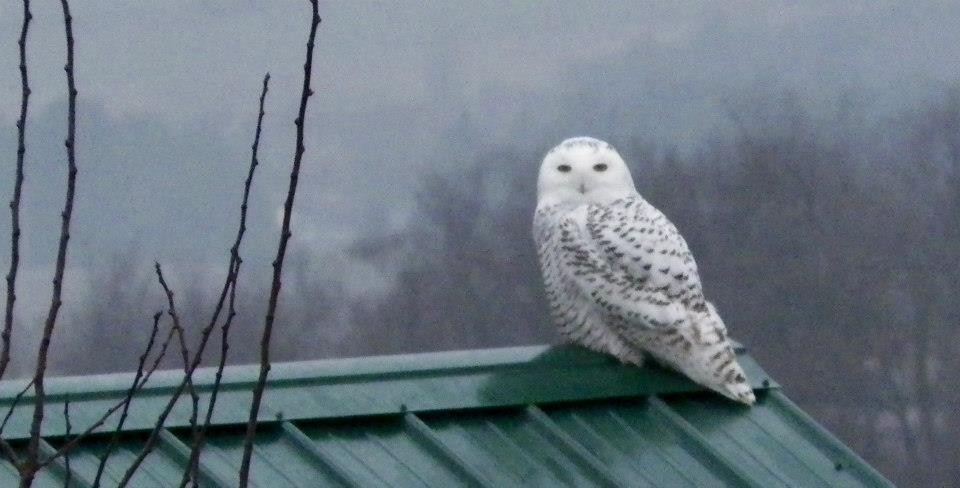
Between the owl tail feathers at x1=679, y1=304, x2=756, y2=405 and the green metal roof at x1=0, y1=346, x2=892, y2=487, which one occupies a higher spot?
the owl tail feathers at x1=679, y1=304, x2=756, y2=405

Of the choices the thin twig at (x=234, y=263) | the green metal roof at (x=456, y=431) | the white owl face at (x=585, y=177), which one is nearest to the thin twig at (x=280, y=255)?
the thin twig at (x=234, y=263)

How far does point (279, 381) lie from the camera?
5227 mm

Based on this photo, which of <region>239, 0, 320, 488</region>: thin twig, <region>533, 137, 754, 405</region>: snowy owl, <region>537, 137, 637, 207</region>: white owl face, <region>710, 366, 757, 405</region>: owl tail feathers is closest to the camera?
<region>239, 0, 320, 488</region>: thin twig

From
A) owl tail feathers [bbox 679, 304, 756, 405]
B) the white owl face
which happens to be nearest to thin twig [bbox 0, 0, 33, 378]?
owl tail feathers [bbox 679, 304, 756, 405]

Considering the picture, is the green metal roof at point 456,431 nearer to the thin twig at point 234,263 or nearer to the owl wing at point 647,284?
the owl wing at point 647,284

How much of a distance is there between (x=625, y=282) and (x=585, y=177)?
846 mm

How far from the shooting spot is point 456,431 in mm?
5223

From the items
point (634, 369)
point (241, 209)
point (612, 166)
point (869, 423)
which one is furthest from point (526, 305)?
point (241, 209)

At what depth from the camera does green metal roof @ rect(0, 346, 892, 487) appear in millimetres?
4938

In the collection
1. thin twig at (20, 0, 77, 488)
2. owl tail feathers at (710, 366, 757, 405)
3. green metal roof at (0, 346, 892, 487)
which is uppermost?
thin twig at (20, 0, 77, 488)

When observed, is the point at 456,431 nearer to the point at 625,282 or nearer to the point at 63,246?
the point at 625,282

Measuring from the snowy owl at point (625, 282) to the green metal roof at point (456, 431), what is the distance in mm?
254

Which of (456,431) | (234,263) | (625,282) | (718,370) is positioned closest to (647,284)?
(625,282)

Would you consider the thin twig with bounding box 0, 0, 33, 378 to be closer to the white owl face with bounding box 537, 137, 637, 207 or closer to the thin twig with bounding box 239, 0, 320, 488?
the thin twig with bounding box 239, 0, 320, 488
